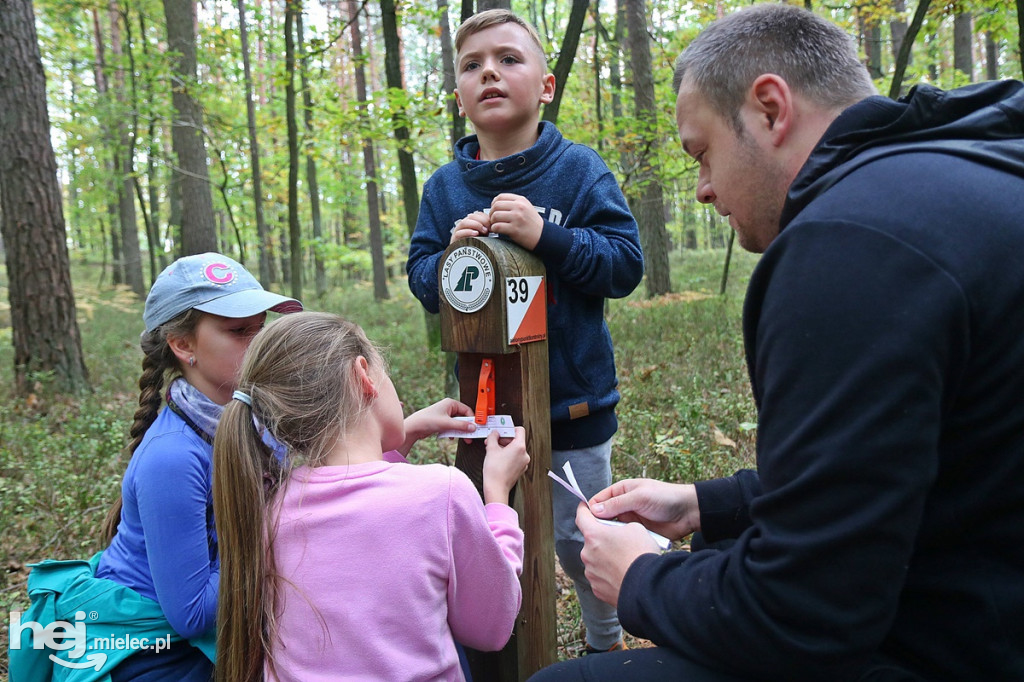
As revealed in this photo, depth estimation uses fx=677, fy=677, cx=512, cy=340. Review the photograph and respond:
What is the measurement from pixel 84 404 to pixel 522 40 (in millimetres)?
6034

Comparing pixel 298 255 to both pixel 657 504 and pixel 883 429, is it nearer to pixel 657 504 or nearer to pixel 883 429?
pixel 657 504

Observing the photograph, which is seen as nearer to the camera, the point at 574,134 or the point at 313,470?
the point at 313,470

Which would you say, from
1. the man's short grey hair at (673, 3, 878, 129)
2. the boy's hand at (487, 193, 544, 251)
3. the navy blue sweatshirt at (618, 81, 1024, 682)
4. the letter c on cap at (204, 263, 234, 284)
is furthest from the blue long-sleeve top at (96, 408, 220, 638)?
the man's short grey hair at (673, 3, 878, 129)

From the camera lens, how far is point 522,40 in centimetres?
226

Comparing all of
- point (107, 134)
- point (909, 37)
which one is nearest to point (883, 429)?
point (909, 37)

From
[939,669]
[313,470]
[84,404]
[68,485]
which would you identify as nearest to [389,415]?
[313,470]

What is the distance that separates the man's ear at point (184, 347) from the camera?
2.26 meters

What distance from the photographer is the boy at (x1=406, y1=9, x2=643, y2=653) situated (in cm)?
221

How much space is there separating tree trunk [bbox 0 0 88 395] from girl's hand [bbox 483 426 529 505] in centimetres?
637

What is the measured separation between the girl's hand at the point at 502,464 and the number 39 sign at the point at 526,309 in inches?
10.9

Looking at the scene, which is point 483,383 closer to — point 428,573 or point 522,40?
point 428,573

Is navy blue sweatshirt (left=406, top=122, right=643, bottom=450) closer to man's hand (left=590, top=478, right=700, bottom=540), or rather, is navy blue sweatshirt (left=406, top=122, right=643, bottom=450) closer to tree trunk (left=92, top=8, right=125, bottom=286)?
man's hand (left=590, top=478, right=700, bottom=540)

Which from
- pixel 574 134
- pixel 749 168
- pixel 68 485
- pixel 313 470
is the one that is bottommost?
pixel 68 485

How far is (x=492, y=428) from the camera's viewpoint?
1985 mm
